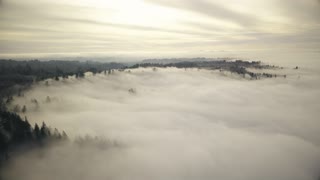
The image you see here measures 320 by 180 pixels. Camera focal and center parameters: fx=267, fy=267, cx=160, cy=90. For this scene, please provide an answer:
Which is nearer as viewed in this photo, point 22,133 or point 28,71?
point 22,133

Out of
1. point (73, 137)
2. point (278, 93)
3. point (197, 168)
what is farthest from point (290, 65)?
point (73, 137)

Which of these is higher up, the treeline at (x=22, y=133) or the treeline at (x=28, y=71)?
the treeline at (x=28, y=71)

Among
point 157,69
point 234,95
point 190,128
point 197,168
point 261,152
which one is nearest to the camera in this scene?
point 197,168

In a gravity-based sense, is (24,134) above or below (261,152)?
above

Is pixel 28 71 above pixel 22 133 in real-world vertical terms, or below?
above

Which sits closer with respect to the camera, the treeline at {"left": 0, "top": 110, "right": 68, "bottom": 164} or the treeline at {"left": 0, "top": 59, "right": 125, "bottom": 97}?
the treeline at {"left": 0, "top": 59, "right": 125, "bottom": 97}

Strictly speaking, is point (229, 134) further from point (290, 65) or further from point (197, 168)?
point (290, 65)

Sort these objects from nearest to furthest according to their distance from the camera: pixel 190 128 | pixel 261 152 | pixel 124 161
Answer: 1. pixel 124 161
2. pixel 261 152
3. pixel 190 128

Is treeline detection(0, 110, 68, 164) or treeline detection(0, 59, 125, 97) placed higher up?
treeline detection(0, 59, 125, 97)

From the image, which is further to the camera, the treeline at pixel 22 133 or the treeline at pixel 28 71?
the treeline at pixel 22 133

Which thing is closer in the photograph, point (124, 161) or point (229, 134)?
point (124, 161)

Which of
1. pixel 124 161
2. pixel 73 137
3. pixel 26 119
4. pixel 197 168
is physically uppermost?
pixel 26 119
